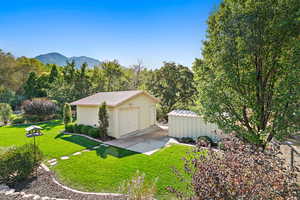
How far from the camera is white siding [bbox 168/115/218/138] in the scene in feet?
31.9

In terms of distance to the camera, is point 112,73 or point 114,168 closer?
point 114,168

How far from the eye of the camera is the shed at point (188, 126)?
9.74 metres

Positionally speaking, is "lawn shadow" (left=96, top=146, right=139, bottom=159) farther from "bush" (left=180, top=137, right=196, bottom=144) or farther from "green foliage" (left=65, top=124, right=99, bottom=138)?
"bush" (left=180, top=137, right=196, bottom=144)

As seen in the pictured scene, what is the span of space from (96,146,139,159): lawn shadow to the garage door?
2.47 m

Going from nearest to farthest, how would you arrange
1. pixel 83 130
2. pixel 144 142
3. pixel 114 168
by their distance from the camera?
pixel 114 168
pixel 144 142
pixel 83 130

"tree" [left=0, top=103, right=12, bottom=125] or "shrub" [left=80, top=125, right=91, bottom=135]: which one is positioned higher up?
"tree" [left=0, top=103, right=12, bottom=125]

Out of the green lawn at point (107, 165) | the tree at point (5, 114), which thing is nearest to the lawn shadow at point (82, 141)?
Answer: the green lawn at point (107, 165)

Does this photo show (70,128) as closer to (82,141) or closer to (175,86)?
(82,141)

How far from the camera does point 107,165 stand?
6.71 m

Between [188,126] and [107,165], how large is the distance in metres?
5.93

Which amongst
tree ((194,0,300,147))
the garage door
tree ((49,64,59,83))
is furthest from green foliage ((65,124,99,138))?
tree ((49,64,59,83))

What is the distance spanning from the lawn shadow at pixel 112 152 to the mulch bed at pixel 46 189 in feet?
8.63

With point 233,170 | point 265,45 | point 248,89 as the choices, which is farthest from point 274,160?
point 265,45

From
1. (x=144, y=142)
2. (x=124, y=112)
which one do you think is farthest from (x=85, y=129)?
(x=144, y=142)
